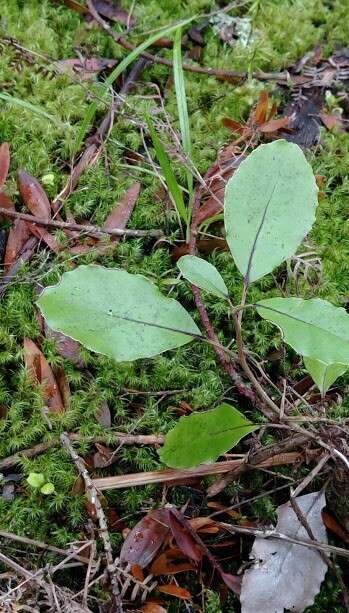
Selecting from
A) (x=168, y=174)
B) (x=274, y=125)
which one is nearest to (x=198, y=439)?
(x=168, y=174)

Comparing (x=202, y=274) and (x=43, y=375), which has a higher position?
(x=202, y=274)

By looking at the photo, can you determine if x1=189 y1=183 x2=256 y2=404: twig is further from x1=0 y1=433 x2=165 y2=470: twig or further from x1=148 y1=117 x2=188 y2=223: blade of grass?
x1=0 y1=433 x2=165 y2=470: twig

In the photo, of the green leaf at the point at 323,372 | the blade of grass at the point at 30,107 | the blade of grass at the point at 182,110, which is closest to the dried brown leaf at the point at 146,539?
the green leaf at the point at 323,372

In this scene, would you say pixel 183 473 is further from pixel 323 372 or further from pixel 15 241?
pixel 15 241

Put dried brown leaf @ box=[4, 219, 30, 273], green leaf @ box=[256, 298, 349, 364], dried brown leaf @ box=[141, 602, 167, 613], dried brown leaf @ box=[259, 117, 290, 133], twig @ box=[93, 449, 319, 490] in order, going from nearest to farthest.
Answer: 1. green leaf @ box=[256, 298, 349, 364]
2. dried brown leaf @ box=[141, 602, 167, 613]
3. twig @ box=[93, 449, 319, 490]
4. dried brown leaf @ box=[4, 219, 30, 273]
5. dried brown leaf @ box=[259, 117, 290, 133]

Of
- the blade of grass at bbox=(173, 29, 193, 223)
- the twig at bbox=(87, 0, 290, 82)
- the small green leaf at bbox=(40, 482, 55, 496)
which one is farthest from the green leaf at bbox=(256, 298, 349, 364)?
the twig at bbox=(87, 0, 290, 82)

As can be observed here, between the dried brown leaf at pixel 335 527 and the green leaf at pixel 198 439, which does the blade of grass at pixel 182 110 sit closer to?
the green leaf at pixel 198 439
